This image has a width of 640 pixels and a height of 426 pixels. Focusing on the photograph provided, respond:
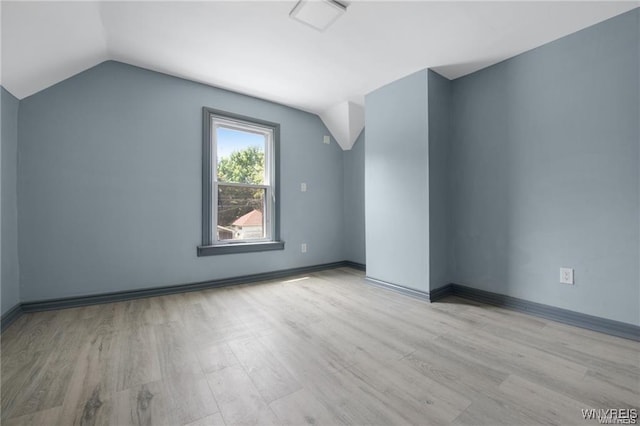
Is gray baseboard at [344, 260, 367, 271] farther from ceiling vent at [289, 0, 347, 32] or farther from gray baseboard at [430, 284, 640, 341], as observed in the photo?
ceiling vent at [289, 0, 347, 32]

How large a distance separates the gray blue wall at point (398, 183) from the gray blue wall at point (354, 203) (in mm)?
716

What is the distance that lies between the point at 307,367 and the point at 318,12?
2.35m

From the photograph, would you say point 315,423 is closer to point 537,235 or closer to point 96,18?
point 537,235

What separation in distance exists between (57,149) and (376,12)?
9.48 ft

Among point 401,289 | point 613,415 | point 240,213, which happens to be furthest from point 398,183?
point 613,415

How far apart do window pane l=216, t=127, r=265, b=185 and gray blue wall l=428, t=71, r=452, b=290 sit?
211cm

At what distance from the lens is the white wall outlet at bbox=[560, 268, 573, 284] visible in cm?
206

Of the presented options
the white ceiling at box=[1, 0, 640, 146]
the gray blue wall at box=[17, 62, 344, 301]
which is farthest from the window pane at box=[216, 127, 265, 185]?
the white ceiling at box=[1, 0, 640, 146]

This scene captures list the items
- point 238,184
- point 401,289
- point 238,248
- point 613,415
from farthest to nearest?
point 238,184 → point 238,248 → point 401,289 → point 613,415

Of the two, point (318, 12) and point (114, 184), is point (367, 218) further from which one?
point (114, 184)

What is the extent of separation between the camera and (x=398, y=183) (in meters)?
2.83

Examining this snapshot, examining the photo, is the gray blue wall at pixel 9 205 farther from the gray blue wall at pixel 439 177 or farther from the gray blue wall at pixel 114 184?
the gray blue wall at pixel 439 177

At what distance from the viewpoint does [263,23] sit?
6.46 feet

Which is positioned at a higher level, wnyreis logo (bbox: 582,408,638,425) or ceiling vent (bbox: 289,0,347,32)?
ceiling vent (bbox: 289,0,347,32)
